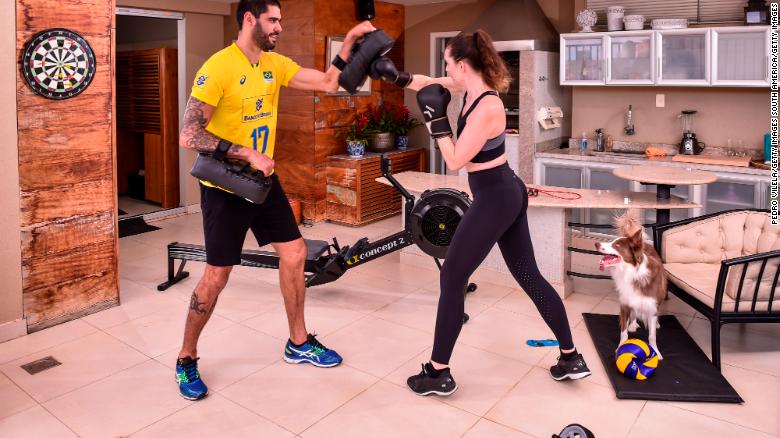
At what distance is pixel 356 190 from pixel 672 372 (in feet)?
13.7

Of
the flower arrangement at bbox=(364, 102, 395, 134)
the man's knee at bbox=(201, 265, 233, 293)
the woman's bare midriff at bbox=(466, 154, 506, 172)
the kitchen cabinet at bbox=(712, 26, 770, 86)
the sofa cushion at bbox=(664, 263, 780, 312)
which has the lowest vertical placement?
the sofa cushion at bbox=(664, 263, 780, 312)

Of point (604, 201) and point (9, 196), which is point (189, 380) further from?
point (604, 201)

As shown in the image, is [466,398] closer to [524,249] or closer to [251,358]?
[524,249]

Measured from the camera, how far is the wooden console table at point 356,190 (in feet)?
22.9

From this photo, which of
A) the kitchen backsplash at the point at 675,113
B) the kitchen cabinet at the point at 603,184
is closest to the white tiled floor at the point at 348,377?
the kitchen cabinet at the point at 603,184

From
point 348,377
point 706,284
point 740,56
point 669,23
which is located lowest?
point 348,377

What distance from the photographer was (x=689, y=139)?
6.14 m

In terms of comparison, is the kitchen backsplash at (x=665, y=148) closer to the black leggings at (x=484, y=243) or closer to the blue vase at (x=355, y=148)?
the blue vase at (x=355, y=148)

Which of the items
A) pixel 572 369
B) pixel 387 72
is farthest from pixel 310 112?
pixel 572 369

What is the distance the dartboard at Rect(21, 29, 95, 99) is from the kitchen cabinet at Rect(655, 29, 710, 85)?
4726 millimetres

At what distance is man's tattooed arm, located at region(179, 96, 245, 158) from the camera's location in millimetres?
2852

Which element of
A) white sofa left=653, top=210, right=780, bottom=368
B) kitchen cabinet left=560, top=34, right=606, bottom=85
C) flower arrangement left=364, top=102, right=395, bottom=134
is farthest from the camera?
flower arrangement left=364, top=102, right=395, bottom=134

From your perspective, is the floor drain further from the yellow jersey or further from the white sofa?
the white sofa

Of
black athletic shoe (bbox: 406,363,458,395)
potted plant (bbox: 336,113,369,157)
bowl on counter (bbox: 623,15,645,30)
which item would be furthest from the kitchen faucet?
black athletic shoe (bbox: 406,363,458,395)
